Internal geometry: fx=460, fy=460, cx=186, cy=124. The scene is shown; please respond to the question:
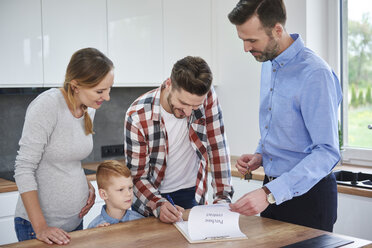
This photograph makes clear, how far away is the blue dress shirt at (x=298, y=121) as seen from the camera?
163cm

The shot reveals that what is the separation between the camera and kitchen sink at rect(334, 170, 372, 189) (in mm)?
2744

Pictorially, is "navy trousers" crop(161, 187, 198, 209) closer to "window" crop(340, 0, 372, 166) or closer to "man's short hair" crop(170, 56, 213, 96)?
"man's short hair" crop(170, 56, 213, 96)

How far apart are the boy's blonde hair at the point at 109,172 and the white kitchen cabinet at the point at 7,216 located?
938mm

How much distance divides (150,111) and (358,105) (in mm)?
1921

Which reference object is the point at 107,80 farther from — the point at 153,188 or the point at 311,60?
the point at 311,60

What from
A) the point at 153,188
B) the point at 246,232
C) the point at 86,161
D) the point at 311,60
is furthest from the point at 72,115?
the point at 86,161

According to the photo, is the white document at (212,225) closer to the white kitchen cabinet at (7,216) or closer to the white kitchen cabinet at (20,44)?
the white kitchen cabinet at (7,216)

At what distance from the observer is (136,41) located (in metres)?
3.48

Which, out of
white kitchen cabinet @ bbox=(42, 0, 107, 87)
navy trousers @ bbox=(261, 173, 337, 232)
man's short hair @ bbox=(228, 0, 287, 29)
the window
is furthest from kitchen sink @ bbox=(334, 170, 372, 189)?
white kitchen cabinet @ bbox=(42, 0, 107, 87)

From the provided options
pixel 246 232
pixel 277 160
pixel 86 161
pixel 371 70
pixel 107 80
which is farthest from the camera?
pixel 86 161

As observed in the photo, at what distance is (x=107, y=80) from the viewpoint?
198 cm

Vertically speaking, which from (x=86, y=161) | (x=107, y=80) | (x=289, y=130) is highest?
(x=107, y=80)

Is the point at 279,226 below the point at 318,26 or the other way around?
below

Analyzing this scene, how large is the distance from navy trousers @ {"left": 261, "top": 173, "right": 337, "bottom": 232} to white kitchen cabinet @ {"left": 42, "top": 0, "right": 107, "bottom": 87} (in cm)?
193
